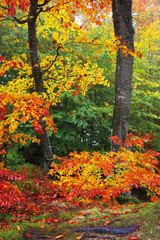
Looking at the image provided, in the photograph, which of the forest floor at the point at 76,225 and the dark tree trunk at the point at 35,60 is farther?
the dark tree trunk at the point at 35,60

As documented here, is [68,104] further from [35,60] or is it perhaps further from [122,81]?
[122,81]

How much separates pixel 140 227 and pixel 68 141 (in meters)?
5.94

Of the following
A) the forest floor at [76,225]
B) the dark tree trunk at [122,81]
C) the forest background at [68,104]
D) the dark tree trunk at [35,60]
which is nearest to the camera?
the forest floor at [76,225]

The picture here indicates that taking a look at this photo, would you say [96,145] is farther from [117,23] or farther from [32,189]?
[117,23]

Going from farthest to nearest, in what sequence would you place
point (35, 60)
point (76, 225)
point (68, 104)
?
point (68, 104)
point (35, 60)
point (76, 225)

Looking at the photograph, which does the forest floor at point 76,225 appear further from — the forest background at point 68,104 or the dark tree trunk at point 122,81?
the dark tree trunk at point 122,81

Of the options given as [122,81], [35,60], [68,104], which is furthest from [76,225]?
[68,104]

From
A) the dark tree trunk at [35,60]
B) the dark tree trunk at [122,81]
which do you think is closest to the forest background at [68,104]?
the dark tree trunk at [35,60]

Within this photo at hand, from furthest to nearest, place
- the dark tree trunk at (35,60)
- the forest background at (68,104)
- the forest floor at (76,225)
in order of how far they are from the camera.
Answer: the dark tree trunk at (35,60) → the forest background at (68,104) → the forest floor at (76,225)

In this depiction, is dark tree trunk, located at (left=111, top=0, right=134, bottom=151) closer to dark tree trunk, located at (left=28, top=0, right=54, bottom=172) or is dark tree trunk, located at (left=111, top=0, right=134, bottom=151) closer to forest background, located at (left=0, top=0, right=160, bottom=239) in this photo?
forest background, located at (left=0, top=0, right=160, bottom=239)

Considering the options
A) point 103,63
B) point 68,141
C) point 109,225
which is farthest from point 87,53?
point 109,225

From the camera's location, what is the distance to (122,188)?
11.1ft

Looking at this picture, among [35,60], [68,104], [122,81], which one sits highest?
[35,60]

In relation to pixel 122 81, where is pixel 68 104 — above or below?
below
